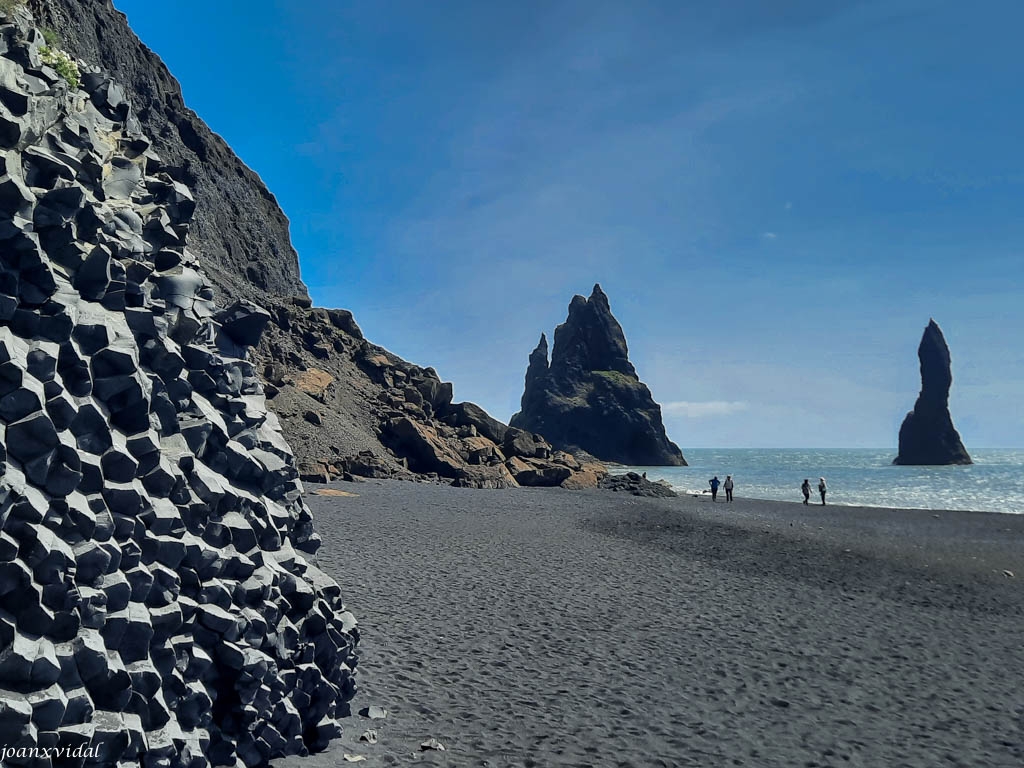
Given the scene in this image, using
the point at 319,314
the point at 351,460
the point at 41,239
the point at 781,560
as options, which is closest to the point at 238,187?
the point at 319,314

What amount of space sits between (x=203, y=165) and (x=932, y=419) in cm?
14852

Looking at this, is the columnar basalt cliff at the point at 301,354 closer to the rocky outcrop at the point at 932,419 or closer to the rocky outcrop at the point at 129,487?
the rocky outcrop at the point at 129,487

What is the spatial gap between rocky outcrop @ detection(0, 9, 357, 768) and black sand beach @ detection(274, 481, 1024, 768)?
4.99 ft

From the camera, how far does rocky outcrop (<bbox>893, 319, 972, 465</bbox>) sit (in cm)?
13938

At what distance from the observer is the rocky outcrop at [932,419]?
5487 inches

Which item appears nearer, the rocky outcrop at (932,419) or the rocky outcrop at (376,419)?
the rocky outcrop at (376,419)

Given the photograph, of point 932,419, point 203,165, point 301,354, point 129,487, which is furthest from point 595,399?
point 129,487

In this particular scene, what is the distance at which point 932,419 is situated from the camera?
144375 millimetres

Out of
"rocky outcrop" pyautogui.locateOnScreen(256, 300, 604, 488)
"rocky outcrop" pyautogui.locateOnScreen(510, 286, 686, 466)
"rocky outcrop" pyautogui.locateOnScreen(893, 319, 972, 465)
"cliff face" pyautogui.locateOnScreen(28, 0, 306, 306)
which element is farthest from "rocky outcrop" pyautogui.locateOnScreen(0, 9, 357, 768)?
"rocky outcrop" pyautogui.locateOnScreen(893, 319, 972, 465)

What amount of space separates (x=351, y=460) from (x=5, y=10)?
3363 centimetres

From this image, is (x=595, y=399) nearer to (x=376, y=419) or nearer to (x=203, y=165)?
(x=203, y=165)

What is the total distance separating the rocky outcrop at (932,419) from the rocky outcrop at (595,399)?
1971 inches

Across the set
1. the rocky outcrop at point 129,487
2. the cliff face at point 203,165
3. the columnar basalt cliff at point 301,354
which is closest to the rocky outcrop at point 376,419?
the columnar basalt cliff at point 301,354

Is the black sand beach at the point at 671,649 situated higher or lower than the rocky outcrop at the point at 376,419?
lower
